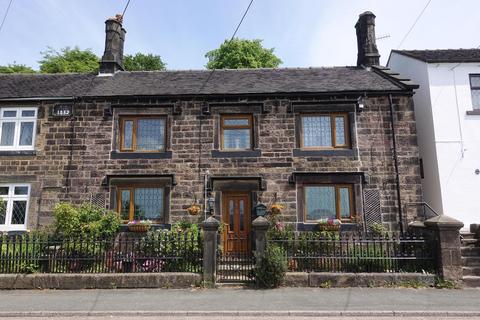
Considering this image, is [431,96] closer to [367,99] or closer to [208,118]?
[367,99]

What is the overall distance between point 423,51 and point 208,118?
9.86 m

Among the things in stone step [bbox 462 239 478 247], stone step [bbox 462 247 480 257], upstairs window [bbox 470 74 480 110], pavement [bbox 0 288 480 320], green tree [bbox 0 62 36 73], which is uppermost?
green tree [bbox 0 62 36 73]

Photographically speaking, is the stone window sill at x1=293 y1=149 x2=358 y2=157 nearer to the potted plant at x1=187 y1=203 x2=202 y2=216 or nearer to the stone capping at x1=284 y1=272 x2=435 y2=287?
the potted plant at x1=187 y1=203 x2=202 y2=216

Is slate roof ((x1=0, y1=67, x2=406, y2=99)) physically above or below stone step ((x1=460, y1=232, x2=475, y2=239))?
above

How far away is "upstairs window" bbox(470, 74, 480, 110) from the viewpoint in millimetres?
13453

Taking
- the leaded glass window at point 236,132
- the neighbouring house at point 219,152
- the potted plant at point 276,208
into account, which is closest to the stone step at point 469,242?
the neighbouring house at point 219,152

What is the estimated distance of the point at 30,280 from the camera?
9.25 metres

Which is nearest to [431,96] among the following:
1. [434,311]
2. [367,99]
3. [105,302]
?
[367,99]

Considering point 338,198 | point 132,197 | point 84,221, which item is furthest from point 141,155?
point 338,198

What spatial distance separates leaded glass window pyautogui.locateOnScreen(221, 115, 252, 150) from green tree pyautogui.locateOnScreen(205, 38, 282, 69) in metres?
15.2

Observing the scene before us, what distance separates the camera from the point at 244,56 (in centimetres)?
2870

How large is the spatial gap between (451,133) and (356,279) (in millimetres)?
7234

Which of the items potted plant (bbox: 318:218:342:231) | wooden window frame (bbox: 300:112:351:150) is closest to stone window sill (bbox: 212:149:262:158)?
wooden window frame (bbox: 300:112:351:150)

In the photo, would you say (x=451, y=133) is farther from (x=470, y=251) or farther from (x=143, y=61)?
(x=143, y=61)
